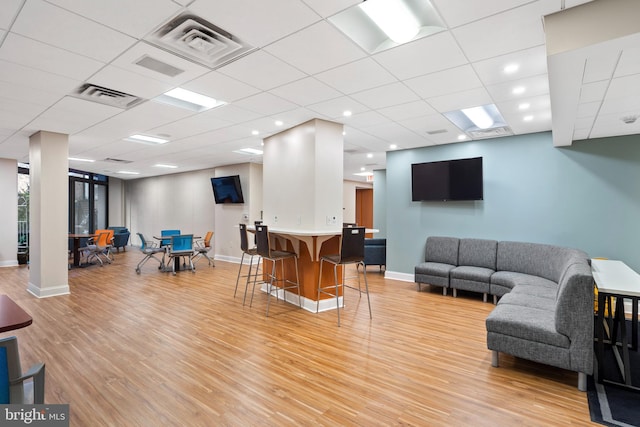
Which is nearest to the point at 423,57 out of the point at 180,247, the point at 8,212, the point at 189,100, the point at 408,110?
the point at 408,110

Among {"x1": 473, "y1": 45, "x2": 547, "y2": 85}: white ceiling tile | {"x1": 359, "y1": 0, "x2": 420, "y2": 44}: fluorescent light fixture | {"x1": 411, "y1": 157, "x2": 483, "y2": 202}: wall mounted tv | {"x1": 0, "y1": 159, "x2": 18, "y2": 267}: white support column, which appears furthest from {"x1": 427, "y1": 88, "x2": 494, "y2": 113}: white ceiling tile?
{"x1": 0, "y1": 159, "x2": 18, "y2": 267}: white support column

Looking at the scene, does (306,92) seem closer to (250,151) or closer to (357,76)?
(357,76)

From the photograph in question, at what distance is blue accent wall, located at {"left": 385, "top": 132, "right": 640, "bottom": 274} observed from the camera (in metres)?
4.66

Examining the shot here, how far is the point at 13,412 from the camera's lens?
135 cm

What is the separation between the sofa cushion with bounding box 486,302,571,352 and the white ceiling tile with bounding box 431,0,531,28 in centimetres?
244

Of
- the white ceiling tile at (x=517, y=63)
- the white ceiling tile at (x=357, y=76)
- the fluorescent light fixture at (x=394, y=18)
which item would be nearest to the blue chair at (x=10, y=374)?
the fluorescent light fixture at (x=394, y=18)

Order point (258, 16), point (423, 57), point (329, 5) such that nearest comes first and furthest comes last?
point (329, 5) < point (258, 16) < point (423, 57)

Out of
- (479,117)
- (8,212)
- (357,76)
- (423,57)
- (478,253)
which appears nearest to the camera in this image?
(423,57)

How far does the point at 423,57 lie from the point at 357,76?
0.67 metres

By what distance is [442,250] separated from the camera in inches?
235

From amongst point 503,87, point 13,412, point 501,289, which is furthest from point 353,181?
point 13,412

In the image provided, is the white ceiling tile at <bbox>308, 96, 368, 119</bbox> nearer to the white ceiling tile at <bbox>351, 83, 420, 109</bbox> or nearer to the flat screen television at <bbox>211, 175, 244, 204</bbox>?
the white ceiling tile at <bbox>351, 83, 420, 109</bbox>

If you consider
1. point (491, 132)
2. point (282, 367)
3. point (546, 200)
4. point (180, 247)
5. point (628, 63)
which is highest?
point (491, 132)

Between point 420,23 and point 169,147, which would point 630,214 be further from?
point 169,147
